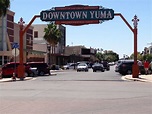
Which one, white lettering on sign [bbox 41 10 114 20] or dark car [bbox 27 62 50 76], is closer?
white lettering on sign [bbox 41 10 114 20]

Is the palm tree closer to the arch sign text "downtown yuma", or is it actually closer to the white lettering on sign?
the arch sign text "downtown yuma"

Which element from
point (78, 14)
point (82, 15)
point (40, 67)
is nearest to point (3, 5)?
point (40, 67)

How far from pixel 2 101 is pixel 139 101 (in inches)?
227

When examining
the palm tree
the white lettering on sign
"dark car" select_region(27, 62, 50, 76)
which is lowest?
"dark car" select_region(27, 62, 50, 76)

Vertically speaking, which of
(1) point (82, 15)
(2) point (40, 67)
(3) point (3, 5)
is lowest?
(2) point (40, 67)

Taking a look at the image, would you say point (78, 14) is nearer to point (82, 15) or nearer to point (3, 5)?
point (82, 15)

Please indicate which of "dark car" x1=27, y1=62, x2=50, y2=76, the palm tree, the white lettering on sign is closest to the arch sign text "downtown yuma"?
the white lettering on sign

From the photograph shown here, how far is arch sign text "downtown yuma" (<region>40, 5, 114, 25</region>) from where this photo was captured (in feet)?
105

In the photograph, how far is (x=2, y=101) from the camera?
1472 cm

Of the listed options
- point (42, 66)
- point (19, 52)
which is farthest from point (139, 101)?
point (42, 66)

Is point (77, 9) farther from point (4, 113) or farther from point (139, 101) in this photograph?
point (4, 113)

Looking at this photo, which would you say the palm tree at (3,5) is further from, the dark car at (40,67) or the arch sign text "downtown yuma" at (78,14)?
the arch sign text "downtown yuma" at (78,14)

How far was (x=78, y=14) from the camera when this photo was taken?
32281 millimetres

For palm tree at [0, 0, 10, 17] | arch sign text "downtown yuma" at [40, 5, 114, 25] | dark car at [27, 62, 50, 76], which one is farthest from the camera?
palm tree at [0, 0, 10, 17]
